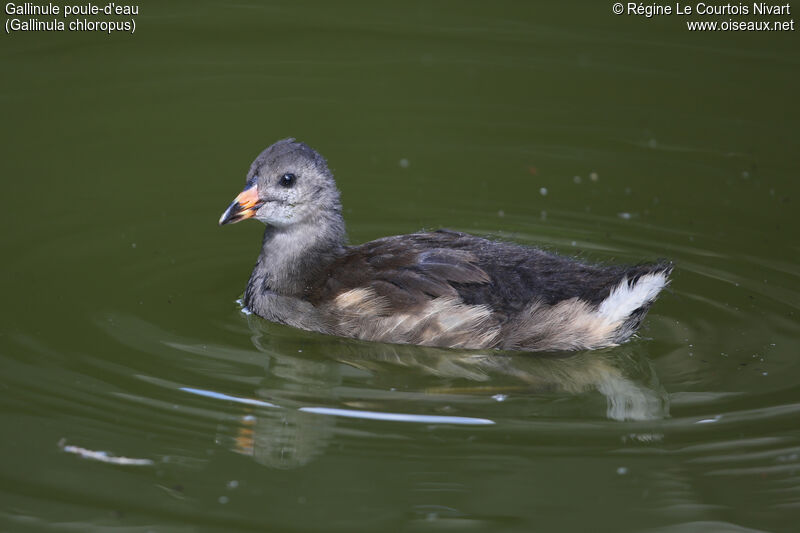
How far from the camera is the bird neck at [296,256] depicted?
7926mm

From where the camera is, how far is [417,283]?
7461mm

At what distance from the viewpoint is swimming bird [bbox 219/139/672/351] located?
734 centimetres

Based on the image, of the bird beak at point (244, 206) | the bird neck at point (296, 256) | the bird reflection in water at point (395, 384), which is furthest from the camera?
the bird neck at point (296, 256)

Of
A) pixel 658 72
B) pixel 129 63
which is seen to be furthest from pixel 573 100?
pixel 129 63

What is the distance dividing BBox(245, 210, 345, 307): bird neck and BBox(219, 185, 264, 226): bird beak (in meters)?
0.27

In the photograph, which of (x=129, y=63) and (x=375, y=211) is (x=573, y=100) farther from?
(x=129, y=63)

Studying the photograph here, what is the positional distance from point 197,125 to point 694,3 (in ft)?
17.5
